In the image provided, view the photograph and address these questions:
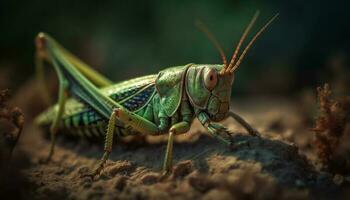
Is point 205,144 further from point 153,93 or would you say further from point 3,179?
→ point 3,179

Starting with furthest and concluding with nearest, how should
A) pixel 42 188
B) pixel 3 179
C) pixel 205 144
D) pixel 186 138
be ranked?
pixel 186 138, pixel 205 144, pixel 42 188, pixel 3 179

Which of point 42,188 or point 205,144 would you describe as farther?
point 205,144

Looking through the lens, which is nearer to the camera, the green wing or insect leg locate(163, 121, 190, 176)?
insect leg locate(163, 121, 190, 176)

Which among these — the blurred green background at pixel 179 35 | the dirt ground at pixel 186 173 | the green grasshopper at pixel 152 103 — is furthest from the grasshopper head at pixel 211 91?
the blurred green background at pixel 179 35

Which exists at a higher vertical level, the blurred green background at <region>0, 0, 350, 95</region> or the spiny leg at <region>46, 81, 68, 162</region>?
the blurred green background at <region>0, 0, 350, 95</region>

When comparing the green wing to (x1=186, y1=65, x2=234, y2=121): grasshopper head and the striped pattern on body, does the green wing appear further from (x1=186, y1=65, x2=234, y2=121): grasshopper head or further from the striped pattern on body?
(x1=186, y1=65, x2=234, y2=121): grasshopper head

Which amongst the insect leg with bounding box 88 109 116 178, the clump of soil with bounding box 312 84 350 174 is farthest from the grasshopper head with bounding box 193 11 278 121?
the clump of soil with bounding box 312 84 350 174

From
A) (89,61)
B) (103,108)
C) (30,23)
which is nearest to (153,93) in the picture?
(103,108)
